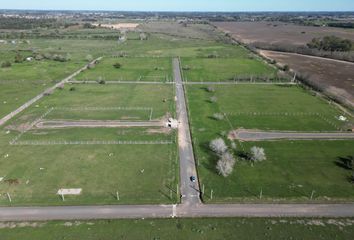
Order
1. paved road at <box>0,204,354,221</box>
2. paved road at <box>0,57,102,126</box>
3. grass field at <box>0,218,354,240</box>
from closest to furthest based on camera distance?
1. grass field at <box>0,218,354,240</box>
2. paved road at <box>0,204,354,221</box>
3. paved road at <box>0,57,102,126</box>

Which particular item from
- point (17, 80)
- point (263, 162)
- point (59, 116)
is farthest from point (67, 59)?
point (263, 162)

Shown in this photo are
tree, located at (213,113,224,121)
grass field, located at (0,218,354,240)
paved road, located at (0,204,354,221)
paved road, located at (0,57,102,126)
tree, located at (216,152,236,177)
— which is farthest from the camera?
tree, located at (213,113,224,121)

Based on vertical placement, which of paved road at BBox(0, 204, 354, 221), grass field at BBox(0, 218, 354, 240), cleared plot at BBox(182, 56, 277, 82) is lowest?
grass field at BBox(0, 218, 354, 240)

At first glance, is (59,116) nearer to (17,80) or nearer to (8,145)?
(8,145)

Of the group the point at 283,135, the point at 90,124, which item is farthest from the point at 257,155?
the point at 90,124

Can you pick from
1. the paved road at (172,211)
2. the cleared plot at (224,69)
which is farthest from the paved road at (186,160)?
the cleared plot at (224,69)

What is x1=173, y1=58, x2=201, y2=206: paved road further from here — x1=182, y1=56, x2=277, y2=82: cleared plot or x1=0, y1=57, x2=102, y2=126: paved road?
x1=0, y1=57, x2=102, y2=126: paved road

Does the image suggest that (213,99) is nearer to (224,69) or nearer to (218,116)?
(218,116)

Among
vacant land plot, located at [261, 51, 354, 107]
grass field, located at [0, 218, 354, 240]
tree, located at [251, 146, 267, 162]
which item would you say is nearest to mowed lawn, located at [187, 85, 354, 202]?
tree, located at [251, 146, 267, 162]
